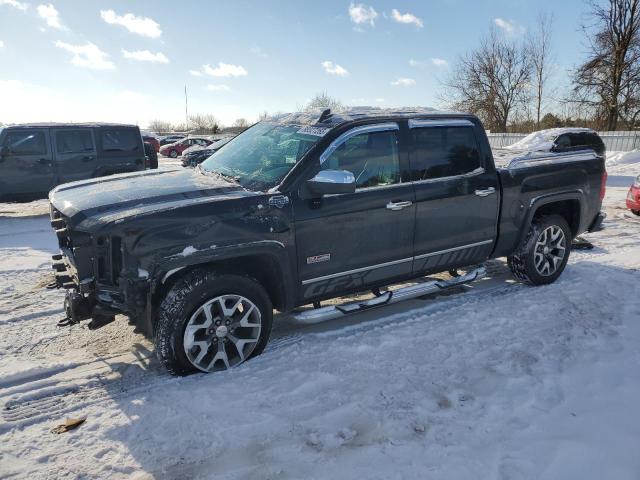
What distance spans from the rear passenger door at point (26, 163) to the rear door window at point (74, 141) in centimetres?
25

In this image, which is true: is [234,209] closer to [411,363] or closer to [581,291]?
[411,363]

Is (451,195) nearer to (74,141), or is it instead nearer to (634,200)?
(634,200)

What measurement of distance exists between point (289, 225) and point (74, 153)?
8886mm

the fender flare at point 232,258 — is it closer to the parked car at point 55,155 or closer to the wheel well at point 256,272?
the wheel well at point 256,272

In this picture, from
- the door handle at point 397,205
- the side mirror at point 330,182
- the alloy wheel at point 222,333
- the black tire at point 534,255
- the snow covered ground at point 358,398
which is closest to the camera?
the snow covered ground at point 358,398

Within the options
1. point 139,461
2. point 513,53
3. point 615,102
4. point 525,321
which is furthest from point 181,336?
point 513,53

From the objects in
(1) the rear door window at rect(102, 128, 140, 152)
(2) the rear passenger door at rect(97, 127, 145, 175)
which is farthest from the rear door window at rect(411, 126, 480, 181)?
(1) the rear door window at rect(102, 128, 140, 152)

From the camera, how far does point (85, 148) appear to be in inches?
422

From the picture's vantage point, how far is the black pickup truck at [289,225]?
3293 mm

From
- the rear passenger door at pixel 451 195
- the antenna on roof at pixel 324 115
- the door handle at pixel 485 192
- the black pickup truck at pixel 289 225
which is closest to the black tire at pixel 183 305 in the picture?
the black pickup truck at pixel 289 225

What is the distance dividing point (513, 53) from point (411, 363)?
35.9m

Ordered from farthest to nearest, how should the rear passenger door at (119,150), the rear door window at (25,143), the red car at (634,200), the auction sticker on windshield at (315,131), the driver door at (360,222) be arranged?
the rear passenger door at (119,150)
the rear door window at (25,143)
the red car at (634,200)
the auction sticker on windshield at (315,131)
the driver door at (360,222)

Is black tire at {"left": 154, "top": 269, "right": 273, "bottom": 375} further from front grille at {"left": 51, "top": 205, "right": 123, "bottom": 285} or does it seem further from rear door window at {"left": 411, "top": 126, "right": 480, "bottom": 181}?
rear door window at {"left": 411, "top": 126, "right": 480, "bottom": 181}

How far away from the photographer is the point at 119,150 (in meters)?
11.1
